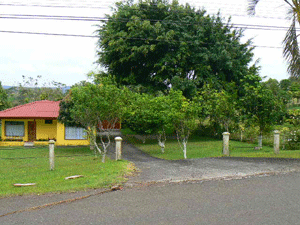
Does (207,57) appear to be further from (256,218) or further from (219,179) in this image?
(256,218)

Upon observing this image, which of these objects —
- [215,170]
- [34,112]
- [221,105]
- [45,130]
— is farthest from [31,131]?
[215,170]

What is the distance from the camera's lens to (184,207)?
545cm

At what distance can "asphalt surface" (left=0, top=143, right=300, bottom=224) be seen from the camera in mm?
4934

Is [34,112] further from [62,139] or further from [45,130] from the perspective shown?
[62,139]

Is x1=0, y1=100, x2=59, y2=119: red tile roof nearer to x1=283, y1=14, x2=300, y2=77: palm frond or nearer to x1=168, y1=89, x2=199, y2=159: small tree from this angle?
x1=168, y1=89, x2=199, y2=159: small tree

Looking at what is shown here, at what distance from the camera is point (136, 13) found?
25.3 meters

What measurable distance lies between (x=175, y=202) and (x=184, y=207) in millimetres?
322

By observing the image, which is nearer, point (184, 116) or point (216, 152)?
point (184, 116)

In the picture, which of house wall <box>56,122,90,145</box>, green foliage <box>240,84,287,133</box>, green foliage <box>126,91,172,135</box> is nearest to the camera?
green foliage <box>240,84,287,133</box>

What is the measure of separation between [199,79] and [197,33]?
3734 millimetres

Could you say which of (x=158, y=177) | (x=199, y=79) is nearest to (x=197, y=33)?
(x=199, y=79)

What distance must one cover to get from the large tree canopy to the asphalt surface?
17.3 meters

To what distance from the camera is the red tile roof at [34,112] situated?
86.2 ft

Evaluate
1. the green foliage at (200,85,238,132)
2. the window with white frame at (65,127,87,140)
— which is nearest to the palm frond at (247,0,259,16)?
the green foliage at (200,85,238,132)
